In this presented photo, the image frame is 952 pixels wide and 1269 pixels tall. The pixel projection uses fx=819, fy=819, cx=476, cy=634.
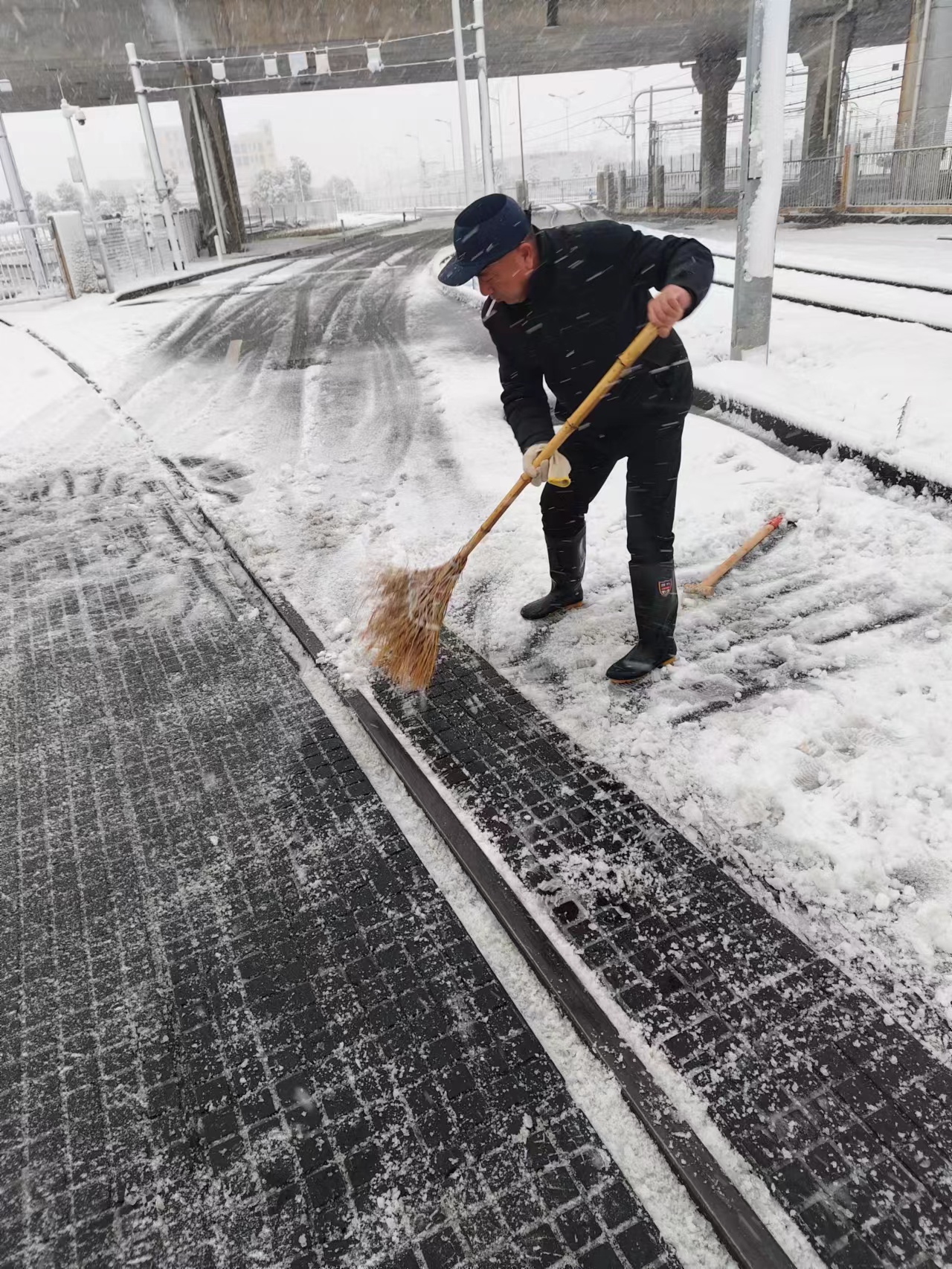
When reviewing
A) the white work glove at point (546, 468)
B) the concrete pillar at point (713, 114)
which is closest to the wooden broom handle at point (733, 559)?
the white work glove at point (546, 468)

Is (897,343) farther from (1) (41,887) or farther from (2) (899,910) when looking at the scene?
(1) (41,887)

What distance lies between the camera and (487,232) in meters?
2.53

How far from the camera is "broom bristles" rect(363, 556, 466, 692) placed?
323cm

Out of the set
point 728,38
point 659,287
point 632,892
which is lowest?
point 632,892

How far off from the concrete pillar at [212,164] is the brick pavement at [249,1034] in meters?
25.7

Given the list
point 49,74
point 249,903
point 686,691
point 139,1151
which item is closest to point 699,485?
point 686,691

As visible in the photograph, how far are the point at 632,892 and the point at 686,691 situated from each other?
39.5 inches

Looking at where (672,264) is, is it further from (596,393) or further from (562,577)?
(562,577)

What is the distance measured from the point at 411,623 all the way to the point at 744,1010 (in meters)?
1.90

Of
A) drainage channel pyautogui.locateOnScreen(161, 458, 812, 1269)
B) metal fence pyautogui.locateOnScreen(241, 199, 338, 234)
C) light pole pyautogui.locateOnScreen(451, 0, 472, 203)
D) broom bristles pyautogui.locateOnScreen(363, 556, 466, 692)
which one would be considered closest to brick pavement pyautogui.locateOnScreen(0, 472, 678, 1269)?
drainage channel pyautogui.locateOnScreen(161, 458, 812, 1269)

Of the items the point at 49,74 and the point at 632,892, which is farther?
the point at 49,74

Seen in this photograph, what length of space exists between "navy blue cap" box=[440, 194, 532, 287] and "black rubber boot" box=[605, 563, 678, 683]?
1213 millimetres

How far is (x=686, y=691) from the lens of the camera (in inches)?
120

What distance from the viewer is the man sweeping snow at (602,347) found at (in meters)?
2.60
